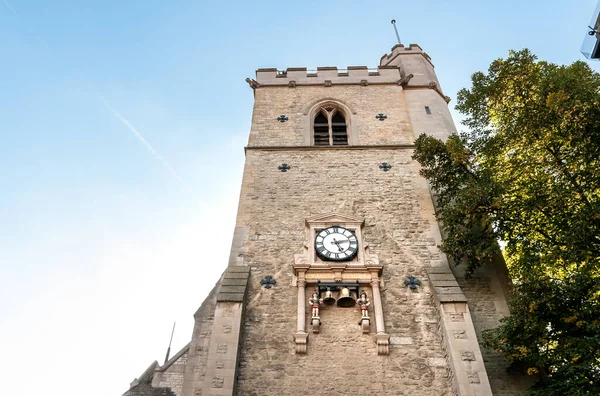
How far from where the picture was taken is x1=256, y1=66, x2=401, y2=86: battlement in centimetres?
1952

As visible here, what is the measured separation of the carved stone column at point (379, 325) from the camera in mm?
10234

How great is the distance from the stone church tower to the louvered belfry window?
14cm

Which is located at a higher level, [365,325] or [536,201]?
[536,201]

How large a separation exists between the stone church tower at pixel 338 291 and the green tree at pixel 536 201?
854 millimetres

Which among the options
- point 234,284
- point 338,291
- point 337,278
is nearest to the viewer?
point 234,284

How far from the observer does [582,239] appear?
9328mm

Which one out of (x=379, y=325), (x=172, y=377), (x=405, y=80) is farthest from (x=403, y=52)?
(x=172, y=377)

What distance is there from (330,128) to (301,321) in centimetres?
859

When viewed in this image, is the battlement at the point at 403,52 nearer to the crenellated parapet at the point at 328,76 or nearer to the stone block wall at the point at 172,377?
the crenellated parapet at the point at 328,76

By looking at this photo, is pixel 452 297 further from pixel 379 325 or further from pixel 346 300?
pixel 346 300

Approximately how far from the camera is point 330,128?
17391mm

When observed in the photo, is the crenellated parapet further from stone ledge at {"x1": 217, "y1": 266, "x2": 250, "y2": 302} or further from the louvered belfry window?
stone ledge at {"x1": 217, "y1": 266, "x2": 250, "y2": 302}

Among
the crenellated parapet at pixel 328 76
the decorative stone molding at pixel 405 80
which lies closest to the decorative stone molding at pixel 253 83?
the crenellated parapet at pixel 328 76

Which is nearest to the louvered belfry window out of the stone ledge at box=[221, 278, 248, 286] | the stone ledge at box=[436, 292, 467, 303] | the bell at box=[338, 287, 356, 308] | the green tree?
the green tree
